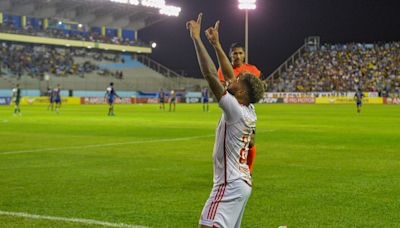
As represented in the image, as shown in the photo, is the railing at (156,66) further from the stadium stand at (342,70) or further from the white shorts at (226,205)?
the white shorts at (226,205)

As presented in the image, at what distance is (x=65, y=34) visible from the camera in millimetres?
93062

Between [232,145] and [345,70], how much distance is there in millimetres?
88195

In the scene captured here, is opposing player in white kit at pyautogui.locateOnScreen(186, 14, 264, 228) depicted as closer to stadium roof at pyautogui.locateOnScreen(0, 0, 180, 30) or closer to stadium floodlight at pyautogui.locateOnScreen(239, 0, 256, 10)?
stadium floodlight at pyautogui.locateOnScreen(239, 0, 256, 10)

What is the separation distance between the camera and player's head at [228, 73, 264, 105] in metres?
4.91

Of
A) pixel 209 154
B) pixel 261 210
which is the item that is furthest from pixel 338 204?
pixel 209 154

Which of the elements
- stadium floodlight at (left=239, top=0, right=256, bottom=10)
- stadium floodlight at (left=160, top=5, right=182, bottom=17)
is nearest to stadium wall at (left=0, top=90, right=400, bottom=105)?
stadium floodlight at (left=160, top=5, right=182, bottom=17)

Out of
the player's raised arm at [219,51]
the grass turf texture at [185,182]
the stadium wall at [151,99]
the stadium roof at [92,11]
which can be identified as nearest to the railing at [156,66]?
the stadium roof at [92,11]

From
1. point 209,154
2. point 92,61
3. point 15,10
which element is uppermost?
point 15,10

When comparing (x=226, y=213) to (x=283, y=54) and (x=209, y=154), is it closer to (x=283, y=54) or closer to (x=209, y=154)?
(x=209, y=154)

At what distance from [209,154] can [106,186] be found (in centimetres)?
590

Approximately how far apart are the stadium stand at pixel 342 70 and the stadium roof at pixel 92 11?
80.0 feet

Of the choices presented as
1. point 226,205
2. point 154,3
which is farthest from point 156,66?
point 226,205

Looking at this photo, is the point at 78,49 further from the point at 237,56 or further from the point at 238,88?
the point at 238,88

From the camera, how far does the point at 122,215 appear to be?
835cm
